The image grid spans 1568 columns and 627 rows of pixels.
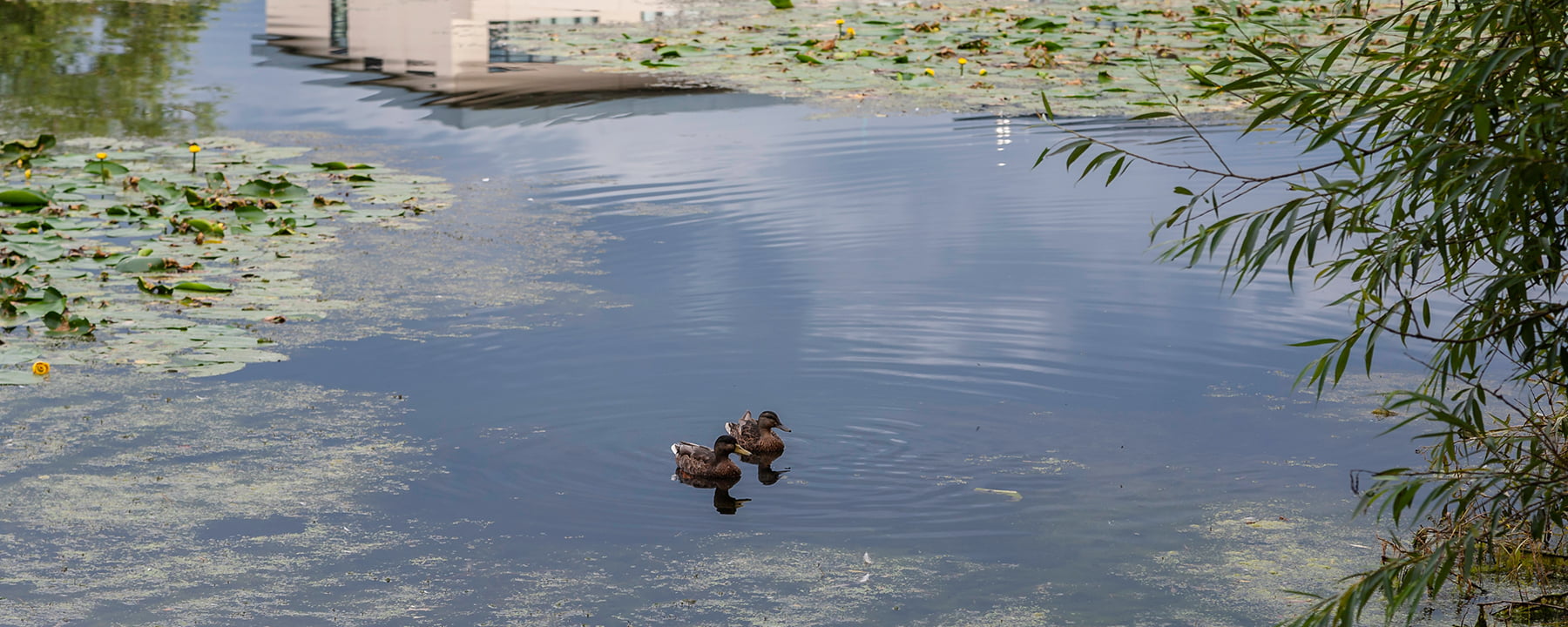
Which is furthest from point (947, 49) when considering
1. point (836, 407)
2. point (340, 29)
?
point (836, 407)

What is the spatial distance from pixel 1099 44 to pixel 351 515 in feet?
37.1

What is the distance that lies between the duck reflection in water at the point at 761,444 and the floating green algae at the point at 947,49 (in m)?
6.43

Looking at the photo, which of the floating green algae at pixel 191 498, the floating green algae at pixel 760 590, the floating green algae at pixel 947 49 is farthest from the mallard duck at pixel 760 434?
the floating green algae at pixel 947 49

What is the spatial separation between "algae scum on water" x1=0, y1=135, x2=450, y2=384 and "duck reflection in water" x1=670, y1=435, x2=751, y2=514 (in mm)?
2091

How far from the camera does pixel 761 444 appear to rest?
522 cm

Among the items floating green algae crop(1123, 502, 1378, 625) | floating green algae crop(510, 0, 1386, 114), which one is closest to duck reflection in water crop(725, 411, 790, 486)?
floating green algae crop(1123, 502, 1378, 625)

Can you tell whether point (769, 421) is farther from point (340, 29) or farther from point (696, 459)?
point (340, 29)

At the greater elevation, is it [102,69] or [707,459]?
[102,69]

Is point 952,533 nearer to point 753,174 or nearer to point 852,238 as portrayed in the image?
point 852,238

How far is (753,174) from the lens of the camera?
9953mm

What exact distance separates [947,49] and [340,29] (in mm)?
7482

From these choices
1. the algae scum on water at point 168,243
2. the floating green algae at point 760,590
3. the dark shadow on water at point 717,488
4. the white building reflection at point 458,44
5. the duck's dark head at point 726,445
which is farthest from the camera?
the white building reflection at point 458,44

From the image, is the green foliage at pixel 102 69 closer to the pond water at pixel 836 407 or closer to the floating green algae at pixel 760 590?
the pond water at pixel 836 407

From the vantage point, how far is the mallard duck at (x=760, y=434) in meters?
5.20
